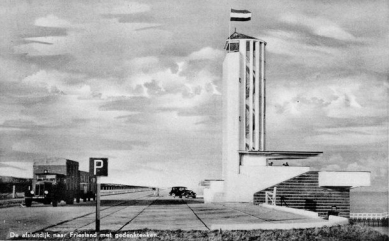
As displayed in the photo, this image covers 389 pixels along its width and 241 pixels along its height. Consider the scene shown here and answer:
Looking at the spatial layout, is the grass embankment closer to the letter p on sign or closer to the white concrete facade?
the letter p on sign

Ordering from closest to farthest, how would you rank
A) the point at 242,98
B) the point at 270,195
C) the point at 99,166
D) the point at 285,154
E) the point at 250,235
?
the point at 250,235
the point at 99,166
the point at 270,195
the point at 285,154
the point at 242,98

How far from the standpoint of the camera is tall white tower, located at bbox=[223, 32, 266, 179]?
1853 inches

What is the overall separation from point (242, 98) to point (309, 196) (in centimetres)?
1043

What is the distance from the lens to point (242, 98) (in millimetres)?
47250

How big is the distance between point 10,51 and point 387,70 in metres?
25.0

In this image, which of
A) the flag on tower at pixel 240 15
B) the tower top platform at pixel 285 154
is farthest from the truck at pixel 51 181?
the flag on tower at pixel 240 15

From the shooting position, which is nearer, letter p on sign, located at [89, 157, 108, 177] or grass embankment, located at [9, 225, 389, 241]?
grass embankment, located at [9, 225, 389, 241]

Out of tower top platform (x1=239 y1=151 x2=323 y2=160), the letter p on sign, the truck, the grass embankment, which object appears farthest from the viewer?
tower top platform (x1=239 y1=151 x2=323 y2=160)

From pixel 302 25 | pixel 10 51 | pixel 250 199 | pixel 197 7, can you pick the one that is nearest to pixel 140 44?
pixel 197 7

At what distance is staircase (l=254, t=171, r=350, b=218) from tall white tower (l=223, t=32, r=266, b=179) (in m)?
4.64

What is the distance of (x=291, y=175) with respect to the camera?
44.7m

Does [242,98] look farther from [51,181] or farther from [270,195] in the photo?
[51,181]

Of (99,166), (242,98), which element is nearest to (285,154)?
(242,98)

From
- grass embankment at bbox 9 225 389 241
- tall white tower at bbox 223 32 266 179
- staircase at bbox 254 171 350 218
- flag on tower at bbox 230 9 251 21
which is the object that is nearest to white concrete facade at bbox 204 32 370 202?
tall white tower at bbox 223 32 266 179
